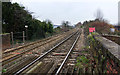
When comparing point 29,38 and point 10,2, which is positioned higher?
point 10,2

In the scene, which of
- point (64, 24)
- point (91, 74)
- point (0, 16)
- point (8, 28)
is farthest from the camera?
point (64, 24)

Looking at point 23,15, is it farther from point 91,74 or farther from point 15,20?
point 91,74

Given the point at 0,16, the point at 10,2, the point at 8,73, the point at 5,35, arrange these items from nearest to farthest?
the point at 8,73, the point at 5,35, the point at 0,16, the point at 10,2

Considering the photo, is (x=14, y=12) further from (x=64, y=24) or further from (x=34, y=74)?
(x=64, y=24)

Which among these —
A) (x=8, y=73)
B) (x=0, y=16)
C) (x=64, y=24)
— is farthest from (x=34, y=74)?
(x=64, y=24)

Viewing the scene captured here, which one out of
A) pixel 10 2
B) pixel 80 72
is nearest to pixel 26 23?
pixel 10 2

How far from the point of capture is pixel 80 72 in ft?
13.2

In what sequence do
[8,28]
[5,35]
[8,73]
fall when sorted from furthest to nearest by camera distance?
[8,28], [5,35], [8,73]

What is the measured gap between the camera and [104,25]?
23.5 meters

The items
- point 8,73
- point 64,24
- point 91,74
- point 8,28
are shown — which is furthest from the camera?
point 64,24

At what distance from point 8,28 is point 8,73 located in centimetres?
1146

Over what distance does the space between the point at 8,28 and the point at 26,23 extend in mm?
2846

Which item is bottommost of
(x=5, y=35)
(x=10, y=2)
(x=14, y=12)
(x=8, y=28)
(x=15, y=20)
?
(x=5, y=35)

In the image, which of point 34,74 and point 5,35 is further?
point 5,35
